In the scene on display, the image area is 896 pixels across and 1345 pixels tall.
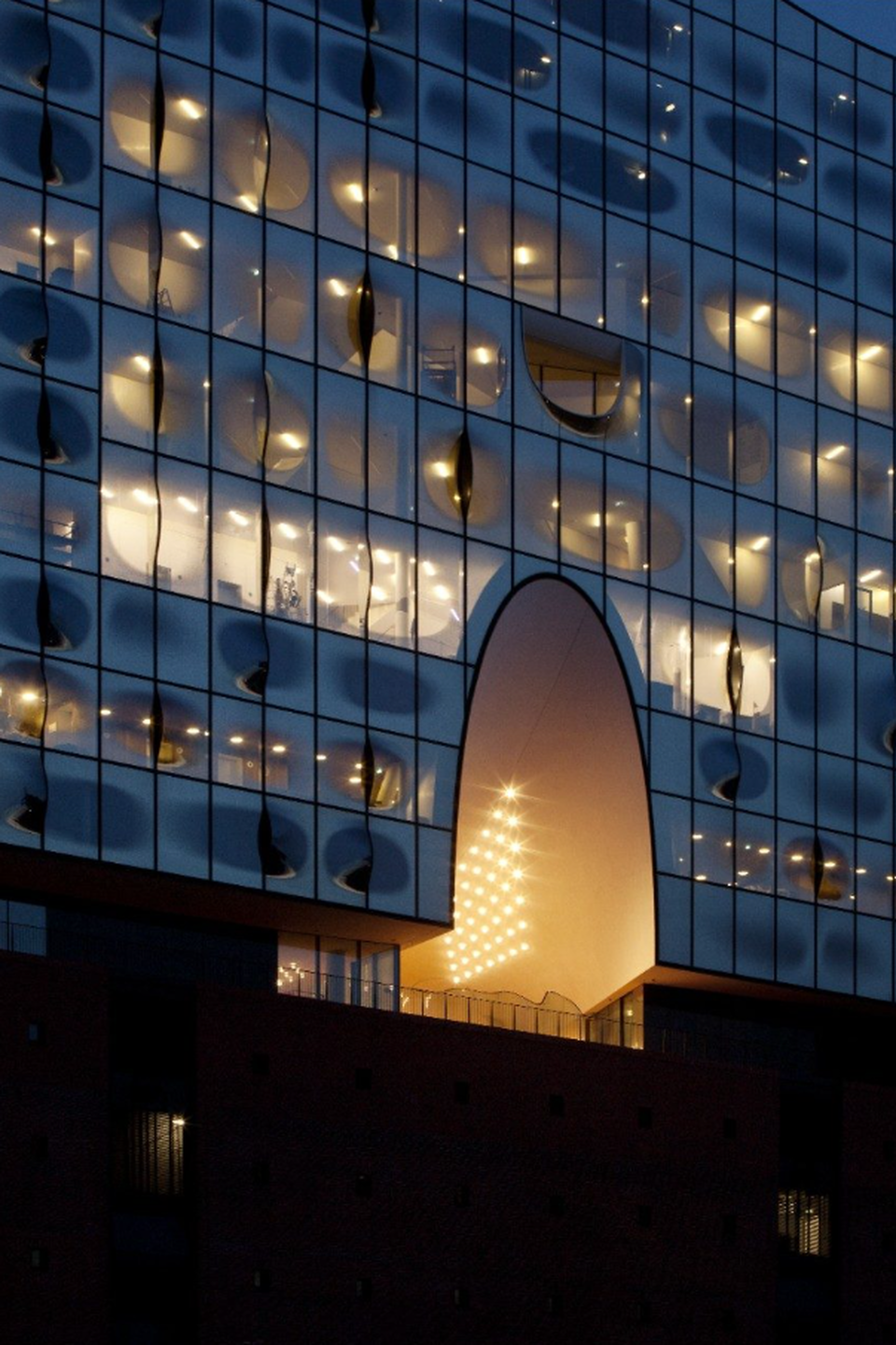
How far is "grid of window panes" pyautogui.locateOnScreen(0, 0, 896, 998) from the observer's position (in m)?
48.2

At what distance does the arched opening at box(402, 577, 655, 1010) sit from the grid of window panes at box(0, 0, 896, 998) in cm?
69

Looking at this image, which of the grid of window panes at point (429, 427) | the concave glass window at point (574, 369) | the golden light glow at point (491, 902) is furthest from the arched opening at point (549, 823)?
the concave glass window at point (574, 369)

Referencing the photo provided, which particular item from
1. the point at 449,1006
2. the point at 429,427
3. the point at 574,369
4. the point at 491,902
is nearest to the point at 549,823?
the point at 491,902

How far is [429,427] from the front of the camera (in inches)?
2084

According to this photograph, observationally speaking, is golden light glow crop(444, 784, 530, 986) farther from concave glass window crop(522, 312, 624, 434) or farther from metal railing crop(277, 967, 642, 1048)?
concave glass window crop(522, 312, 624, 434)

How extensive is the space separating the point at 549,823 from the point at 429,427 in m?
9.42

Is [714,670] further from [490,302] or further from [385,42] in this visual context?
[385,42]

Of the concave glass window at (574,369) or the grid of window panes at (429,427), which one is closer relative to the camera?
the grid of window panes at (429,427)

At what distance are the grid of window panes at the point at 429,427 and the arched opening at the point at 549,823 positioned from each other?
0.69 m

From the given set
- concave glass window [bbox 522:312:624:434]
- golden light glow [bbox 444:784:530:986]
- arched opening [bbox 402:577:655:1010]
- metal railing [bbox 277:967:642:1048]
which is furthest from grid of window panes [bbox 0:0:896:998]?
golden light glow [bbox 444:784:530:986]

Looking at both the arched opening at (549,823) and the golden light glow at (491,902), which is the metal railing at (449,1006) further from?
the golden light glow at (491,902)

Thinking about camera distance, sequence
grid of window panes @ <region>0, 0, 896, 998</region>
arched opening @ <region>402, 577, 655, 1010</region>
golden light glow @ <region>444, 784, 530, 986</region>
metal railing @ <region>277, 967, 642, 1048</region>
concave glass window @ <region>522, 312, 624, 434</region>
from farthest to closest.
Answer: golden light glow @ <region>444, 784, 530, 986</region>
concave glass window @ <region>522, 312, 624, 434</region>
arched opening @ <region>402, 577, 655, 1010</region>
metal railing @ <region>277, 967, 642, 1048</region>
grid of window panes @ <region>0, 0, 896, 998</region>

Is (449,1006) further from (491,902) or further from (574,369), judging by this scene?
(574,369)

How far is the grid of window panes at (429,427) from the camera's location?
48219 millimetres
